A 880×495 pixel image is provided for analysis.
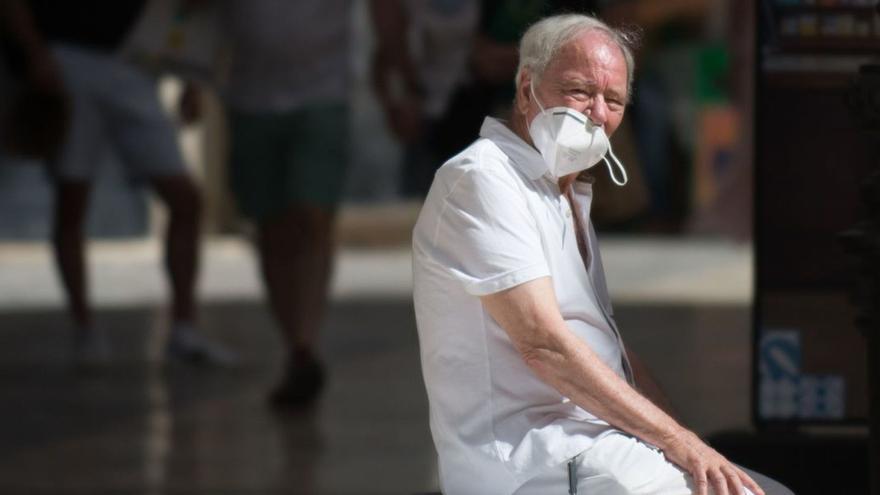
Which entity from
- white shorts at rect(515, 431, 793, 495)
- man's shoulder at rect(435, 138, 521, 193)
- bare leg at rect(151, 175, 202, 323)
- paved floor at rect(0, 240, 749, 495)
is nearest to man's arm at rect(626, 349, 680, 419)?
white shorts at rect(515, 431, 793, 495)

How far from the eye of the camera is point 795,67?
15.6ft

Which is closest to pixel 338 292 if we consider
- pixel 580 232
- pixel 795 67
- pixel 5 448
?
pixel 5 448

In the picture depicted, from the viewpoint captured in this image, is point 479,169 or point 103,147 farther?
point 103,147

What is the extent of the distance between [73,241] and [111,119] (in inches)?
20.2

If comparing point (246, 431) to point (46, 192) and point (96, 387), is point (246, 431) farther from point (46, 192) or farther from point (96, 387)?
point (46, 192)

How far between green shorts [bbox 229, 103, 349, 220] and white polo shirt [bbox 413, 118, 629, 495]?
12.7ft

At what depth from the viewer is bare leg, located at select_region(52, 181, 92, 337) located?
8180 millimetres

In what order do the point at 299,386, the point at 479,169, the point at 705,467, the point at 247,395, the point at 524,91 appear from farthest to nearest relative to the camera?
the point at 247,395 → the point at 299,386 → the point at 524,91 → the point at 479,169 → the point at 705,467

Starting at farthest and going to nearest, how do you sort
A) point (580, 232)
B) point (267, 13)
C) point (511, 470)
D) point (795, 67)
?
point (267, 13) → point (795, 67) → point (580, 232) → point (511, 470)

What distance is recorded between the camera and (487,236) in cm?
337

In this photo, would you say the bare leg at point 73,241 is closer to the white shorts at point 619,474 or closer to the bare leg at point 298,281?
the bare leg at point 298,281

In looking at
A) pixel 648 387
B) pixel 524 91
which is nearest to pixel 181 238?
pixel 648 387

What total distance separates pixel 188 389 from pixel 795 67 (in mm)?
3652

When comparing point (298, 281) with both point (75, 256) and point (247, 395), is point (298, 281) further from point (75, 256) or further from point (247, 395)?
point (75, 256)
